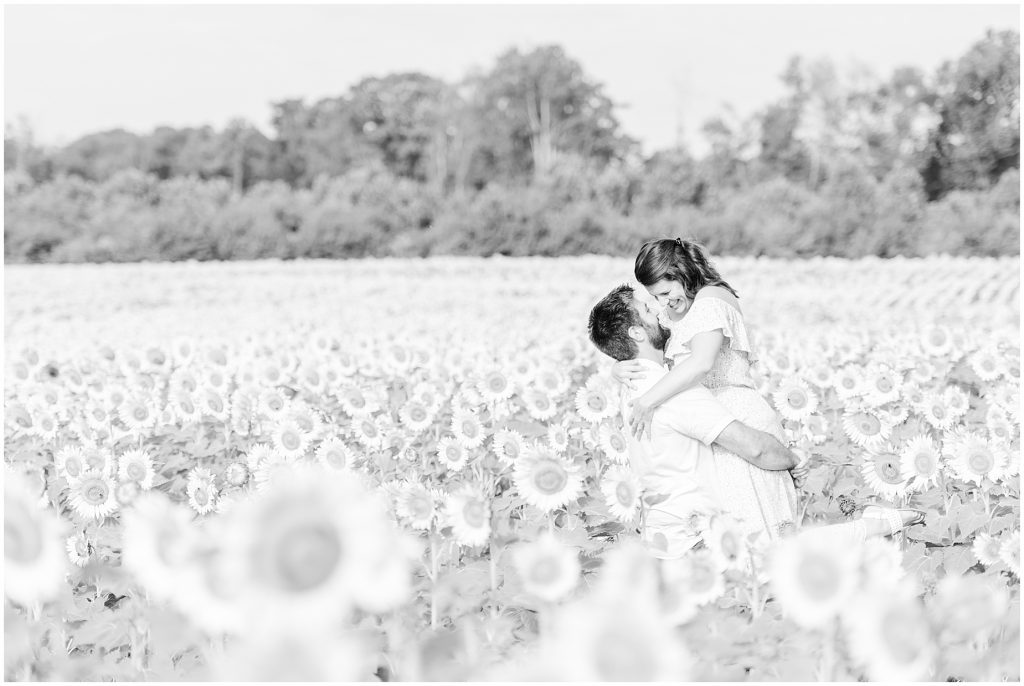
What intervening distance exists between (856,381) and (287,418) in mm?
2208

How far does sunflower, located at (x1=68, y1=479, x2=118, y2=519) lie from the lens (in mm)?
2607

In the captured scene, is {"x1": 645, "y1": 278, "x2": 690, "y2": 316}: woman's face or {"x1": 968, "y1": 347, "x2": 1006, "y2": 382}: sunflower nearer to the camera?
{"x1": 645, "y1": 278, "x2": 690, "y2": 316}: woman's face

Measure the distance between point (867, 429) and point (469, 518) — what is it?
204cm

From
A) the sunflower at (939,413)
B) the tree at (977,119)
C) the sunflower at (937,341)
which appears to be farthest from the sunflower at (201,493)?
the tree at (977,119)

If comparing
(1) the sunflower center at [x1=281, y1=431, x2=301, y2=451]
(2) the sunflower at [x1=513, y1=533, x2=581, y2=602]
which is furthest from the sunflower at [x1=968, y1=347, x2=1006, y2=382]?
(2) the sunflower at [x1=513, y1=533, x2=581, y2=602]

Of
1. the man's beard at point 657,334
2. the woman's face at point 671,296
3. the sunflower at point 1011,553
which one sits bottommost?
the sunflower at point 1011,553

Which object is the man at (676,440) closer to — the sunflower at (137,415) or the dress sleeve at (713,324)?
the dress sleeve at (713,324)

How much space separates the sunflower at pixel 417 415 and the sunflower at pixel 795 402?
1.25 m

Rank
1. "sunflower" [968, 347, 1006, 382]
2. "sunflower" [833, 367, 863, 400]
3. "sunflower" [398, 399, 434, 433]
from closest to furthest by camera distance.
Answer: "sunflower" [398, 399, 434, 433]
"sunflower" [833, 367, 863, 400]
"sunflower" [968, 347, 1006, 382]

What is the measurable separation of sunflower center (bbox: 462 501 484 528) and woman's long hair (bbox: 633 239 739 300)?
162cm

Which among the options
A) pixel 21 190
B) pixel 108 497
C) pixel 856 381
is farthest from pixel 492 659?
pixel 21 190

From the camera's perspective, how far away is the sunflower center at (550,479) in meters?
2.15

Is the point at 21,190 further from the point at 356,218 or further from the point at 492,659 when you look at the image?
the point at 492,659

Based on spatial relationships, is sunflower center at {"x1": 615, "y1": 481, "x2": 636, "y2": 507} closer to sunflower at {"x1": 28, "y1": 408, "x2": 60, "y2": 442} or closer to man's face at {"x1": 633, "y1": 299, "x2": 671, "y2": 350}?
man's face at {"x1": 633, "y1": 299, "x2": 671, "y2": 350}
